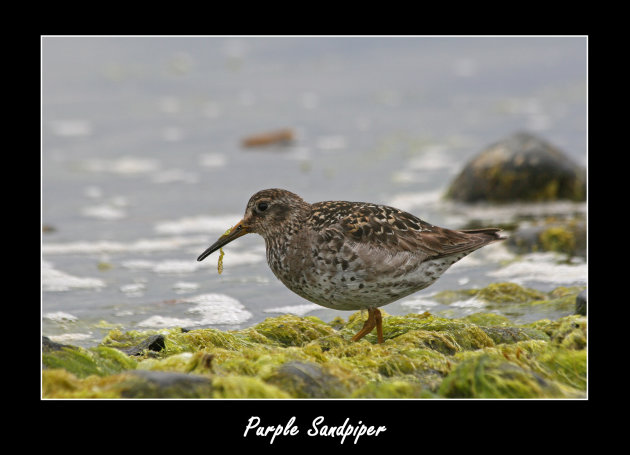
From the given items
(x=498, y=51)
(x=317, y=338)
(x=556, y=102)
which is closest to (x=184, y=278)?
(x=317, y=338)

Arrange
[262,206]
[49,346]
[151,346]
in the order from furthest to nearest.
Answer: [262,206] → [151,346] → [49,346]

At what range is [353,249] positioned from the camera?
6.93m

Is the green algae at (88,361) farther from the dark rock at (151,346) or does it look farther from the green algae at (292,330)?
the green algae at (292,330)

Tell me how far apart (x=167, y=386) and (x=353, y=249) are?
7.57ft

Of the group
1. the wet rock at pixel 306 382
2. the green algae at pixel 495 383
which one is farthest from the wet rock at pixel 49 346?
the green algae at pixel 495 383

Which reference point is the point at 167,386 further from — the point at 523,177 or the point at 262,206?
the point at 523,177

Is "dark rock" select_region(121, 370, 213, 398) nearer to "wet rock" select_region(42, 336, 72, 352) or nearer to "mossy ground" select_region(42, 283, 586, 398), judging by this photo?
"mossy ground" select_region(42, 283, 586, 398)

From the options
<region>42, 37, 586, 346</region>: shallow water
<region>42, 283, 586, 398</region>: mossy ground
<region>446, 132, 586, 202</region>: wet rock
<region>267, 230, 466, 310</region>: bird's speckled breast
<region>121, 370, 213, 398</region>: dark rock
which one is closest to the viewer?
<region>121, 370, 213, 398</region>: dark rock

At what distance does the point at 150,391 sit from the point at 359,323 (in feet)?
9.95

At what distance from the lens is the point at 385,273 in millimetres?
6945

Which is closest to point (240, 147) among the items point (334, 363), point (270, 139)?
point (270, 139)

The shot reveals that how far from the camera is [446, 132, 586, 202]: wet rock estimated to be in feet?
41.2

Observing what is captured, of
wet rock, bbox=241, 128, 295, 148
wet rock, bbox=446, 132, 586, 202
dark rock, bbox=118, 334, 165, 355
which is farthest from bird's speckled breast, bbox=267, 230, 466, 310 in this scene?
wet rock, bbox=241, 128, 295, 148

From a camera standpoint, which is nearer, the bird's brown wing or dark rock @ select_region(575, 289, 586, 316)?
the bird's brown wing
